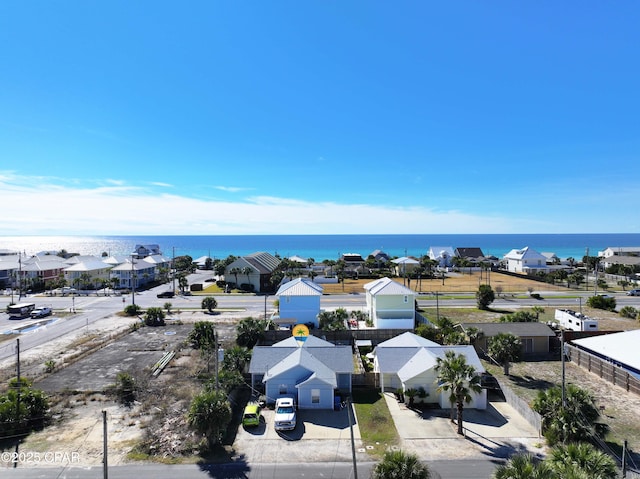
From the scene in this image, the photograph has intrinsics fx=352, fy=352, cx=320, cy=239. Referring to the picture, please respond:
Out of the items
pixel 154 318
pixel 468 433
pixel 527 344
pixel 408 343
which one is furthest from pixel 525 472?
pixel 154 318

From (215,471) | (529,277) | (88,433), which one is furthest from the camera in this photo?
(529,277)

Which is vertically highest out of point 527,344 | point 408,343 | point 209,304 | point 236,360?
point 408,343

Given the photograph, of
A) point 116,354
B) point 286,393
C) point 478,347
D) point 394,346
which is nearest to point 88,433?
point 286,393

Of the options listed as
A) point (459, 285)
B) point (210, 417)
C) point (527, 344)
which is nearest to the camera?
point (210, 417)

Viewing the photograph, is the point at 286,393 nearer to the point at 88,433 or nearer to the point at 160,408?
the point at 160,408

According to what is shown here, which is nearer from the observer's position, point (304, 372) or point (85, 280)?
point (304, 372)

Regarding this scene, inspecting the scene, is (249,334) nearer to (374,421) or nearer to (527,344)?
(374,421)

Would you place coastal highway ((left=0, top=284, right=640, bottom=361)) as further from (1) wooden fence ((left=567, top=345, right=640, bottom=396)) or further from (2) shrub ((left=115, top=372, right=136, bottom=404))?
(2) shrub ((left=115, top=372, right=136, bottom=404))

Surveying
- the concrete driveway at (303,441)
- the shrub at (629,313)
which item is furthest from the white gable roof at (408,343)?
the shrub at (629,313)
